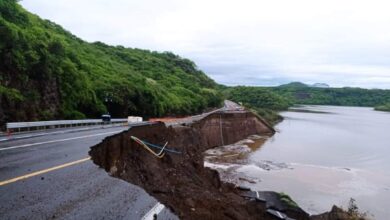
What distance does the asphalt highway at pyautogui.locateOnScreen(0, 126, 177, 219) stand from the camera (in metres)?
7.11

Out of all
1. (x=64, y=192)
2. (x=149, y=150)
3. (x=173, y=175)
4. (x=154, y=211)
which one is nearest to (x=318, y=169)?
(x=173, y=175)

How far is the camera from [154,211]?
7988 mm

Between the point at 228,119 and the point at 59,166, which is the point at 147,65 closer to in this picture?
the point at 228,119

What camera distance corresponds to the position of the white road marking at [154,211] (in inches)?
298

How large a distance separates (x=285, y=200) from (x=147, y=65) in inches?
3183

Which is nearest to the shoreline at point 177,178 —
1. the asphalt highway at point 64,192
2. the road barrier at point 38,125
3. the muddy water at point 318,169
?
the asphalt highway at point 64,192

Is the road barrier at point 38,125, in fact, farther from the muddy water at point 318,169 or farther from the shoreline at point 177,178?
the muddy water at point 318,169

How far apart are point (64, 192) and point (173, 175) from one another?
311 inches

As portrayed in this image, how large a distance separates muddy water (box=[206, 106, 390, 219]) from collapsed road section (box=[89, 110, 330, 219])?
9.52 metres

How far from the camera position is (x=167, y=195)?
10.5 meters

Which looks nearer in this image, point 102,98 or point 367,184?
point 367,184

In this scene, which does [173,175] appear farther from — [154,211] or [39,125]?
[39,125]

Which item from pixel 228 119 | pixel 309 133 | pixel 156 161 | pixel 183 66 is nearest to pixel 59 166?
pixel 156 161

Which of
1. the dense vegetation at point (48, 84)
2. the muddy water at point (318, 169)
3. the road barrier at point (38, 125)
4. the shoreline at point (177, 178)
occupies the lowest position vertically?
the muddy water at point (318, 169)
